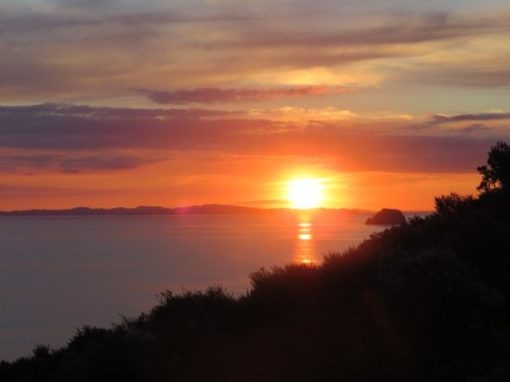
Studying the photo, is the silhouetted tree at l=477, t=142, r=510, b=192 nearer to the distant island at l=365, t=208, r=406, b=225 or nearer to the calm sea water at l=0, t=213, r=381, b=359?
the calm sea water at l=0, t=213, r=381, b=359

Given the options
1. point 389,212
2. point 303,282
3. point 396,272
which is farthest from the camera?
point 389,212

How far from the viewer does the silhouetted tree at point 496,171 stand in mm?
19641

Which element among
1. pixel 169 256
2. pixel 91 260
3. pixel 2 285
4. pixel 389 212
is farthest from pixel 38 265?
pixel 389 212

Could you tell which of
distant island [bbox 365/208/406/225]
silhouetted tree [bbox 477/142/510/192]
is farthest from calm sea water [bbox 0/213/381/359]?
distant island [bbox 365/208/406/225]

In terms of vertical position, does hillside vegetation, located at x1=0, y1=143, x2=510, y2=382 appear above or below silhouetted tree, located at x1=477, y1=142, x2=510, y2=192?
below

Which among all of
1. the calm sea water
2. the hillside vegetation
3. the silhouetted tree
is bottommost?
the calm sea water

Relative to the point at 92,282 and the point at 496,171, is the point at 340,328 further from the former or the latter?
the point at 92,282

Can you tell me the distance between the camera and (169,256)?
109 m

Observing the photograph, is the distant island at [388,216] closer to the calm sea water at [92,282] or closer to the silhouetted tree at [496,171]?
the calm sea water at [92,282]

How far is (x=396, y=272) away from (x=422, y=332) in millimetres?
1841

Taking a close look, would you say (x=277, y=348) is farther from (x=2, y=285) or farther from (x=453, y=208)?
(x=2, y=285)

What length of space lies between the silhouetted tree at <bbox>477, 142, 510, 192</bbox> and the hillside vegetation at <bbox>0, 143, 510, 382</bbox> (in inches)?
145

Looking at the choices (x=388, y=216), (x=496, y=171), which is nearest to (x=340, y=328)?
(x=496, y=171)

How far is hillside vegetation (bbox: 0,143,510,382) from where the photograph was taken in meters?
11.9
